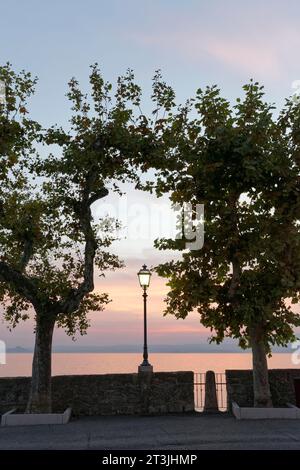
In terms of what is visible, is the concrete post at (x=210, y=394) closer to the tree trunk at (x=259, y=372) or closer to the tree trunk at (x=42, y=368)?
the tree trunk at (x=259, y=372)

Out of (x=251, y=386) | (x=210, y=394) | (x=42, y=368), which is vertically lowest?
(x=210, y=394)

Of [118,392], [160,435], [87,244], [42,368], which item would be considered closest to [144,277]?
[87,244]

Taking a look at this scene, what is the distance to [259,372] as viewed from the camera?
19062 millimetres

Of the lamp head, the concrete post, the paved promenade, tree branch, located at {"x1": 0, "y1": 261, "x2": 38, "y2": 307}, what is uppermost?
the lamp head

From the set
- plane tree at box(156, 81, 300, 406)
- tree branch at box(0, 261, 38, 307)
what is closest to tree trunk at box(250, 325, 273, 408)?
plane tree at box(156, 81, 300, 406)

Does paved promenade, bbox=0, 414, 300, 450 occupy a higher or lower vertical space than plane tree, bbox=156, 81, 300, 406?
lower

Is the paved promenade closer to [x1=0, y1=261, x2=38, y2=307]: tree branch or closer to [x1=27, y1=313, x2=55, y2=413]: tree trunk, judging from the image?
[x1=27, y1=313, x2=55, y2=413]: tree trunk

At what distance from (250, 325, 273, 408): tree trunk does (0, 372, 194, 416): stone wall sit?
10.1ft

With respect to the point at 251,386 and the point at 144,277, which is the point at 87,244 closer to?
the point at 144,277

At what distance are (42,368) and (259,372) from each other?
778 centimetres

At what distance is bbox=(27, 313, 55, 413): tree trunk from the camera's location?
18.1 m

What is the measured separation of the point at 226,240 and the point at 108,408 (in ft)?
26.7

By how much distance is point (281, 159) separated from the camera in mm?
18484
